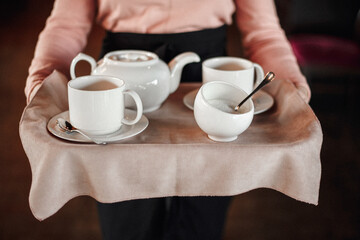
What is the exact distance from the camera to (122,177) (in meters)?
0.60

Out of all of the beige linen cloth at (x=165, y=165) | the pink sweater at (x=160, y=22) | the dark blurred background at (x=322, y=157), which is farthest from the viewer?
the dark blurred background at (x=322, y=157)

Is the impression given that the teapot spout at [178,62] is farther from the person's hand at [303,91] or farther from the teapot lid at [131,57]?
the person's hand at [303,91]

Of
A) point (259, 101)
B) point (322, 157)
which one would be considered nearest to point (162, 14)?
point (259, 101)

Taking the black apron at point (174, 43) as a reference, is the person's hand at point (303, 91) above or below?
below

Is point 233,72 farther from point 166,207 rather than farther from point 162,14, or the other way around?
point 166,207

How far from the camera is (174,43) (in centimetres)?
91

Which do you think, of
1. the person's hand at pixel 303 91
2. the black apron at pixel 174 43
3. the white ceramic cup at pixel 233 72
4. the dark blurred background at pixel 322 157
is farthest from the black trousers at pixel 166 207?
the dark blurred background at pixel 322 157

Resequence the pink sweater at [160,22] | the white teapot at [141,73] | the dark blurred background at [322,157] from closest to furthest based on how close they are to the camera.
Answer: the white teapot at [141,73] → the pink sweater at [160,22] → the dark blurred background at [322,157]

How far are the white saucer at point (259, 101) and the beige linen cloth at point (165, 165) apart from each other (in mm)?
107

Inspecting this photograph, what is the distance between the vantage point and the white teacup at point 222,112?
60 cm

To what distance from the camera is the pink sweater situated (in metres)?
0.87

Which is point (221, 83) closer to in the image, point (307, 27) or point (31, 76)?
point (31, 76)


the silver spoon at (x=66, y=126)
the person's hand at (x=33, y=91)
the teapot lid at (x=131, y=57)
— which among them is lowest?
the person's hand at (x=33, y=91)

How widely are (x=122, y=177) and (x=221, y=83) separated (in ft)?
0.71
